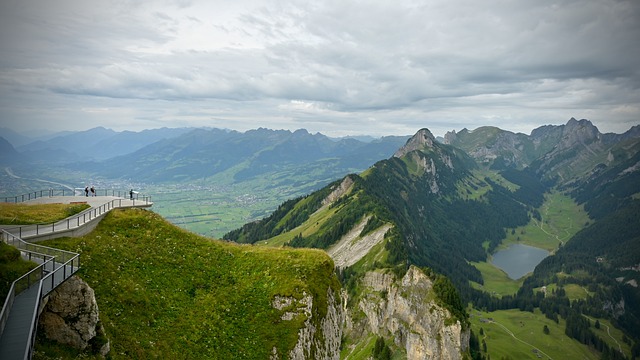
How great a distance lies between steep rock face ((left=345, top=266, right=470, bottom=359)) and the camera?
13412cm

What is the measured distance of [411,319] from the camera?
146 m

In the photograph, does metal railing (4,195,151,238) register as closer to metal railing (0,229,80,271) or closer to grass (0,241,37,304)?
metal railing (0,229,80,271)

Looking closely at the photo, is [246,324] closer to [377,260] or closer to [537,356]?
[377,260]

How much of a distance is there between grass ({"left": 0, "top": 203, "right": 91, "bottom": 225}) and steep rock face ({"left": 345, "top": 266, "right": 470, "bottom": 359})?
124898mm

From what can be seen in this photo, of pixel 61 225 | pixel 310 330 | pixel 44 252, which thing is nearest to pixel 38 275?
pixel 44 252

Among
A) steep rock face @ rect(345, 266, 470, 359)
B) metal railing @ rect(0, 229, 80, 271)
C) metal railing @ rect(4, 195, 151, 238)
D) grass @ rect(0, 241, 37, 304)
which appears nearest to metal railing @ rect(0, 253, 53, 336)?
grass @ rect(0, 241, 37, 304)

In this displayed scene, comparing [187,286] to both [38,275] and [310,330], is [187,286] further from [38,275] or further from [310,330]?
[38,275]

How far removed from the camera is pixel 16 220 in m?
38.8

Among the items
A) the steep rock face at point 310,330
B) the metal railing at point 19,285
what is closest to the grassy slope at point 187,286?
the steep rock face at point 310,330

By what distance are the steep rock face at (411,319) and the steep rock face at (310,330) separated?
343 feet

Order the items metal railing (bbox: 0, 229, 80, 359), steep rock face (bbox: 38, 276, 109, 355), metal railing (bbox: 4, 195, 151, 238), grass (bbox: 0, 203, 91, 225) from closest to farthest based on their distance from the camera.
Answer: metal railing (bbox: 0, 229, 80, 359) → steep rock face (bbox: 38, 276, 109, 355) → metal railing (bbox: 4, 195, 151, 238) → grass (bbox: 0, 203, 91, 225)

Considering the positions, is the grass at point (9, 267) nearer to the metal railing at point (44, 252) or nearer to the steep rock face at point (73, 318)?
the metal railing at point (44, 252)

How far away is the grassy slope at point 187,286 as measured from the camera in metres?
31.0

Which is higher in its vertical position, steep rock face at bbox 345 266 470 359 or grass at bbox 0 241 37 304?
grass at bbox 0 241 37 304
